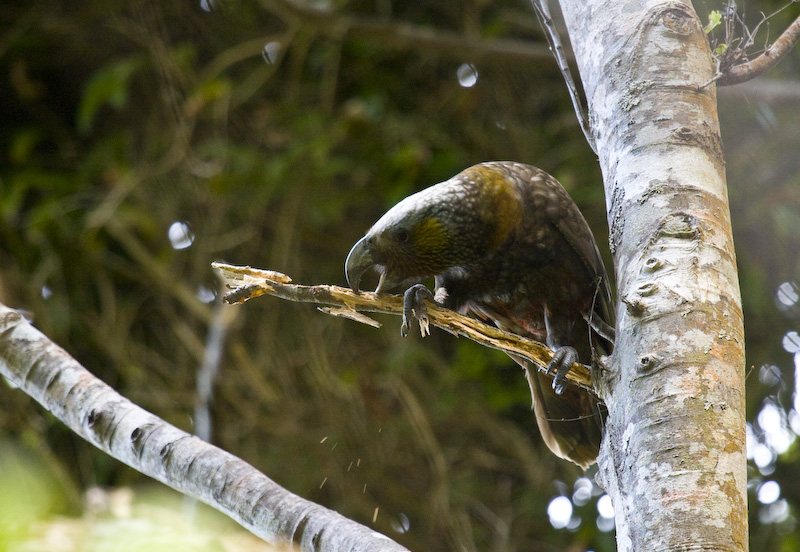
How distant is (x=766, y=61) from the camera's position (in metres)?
1.42

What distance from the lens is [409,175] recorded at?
3.55m

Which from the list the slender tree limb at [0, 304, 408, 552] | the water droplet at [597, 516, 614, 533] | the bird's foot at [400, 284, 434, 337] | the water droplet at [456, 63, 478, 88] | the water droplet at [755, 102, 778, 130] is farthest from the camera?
the water droplet at [456, 63, 478, 88]

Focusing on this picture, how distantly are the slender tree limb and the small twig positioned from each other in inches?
12.7

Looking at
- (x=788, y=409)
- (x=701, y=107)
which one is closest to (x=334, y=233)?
(x=788, y=409)

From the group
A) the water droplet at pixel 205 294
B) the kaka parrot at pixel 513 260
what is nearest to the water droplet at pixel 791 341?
the kaka parrot at pixel 513 260

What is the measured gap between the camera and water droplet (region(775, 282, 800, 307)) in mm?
3262

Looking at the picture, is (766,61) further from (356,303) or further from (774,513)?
(774,513)

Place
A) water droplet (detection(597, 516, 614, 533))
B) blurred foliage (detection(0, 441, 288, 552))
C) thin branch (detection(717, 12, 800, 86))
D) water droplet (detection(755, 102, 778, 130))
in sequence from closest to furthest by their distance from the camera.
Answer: blurred foliage (detection(0, 441, 288, 552)) < thin branch (detection(717, 12, 800, 86)) < water droplet (detection(755, 102, 778, 130)) < water droplet (detection(597, 516, 614, 533))

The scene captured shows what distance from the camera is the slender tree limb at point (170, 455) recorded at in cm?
129

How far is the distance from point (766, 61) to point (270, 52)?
3.02 metres

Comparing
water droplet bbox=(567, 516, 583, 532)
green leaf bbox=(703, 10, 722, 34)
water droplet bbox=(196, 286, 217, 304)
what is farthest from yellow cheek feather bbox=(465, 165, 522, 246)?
water droplet bbox=(196, 286, 217, 304)

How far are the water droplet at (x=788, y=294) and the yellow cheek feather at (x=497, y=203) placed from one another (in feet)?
6.00

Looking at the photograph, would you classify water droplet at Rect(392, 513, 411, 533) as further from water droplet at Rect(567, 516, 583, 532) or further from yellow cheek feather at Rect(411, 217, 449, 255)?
yellow cheek feather at Rect(411, 217, 449, 255)

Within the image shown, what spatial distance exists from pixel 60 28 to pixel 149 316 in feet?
5.59
